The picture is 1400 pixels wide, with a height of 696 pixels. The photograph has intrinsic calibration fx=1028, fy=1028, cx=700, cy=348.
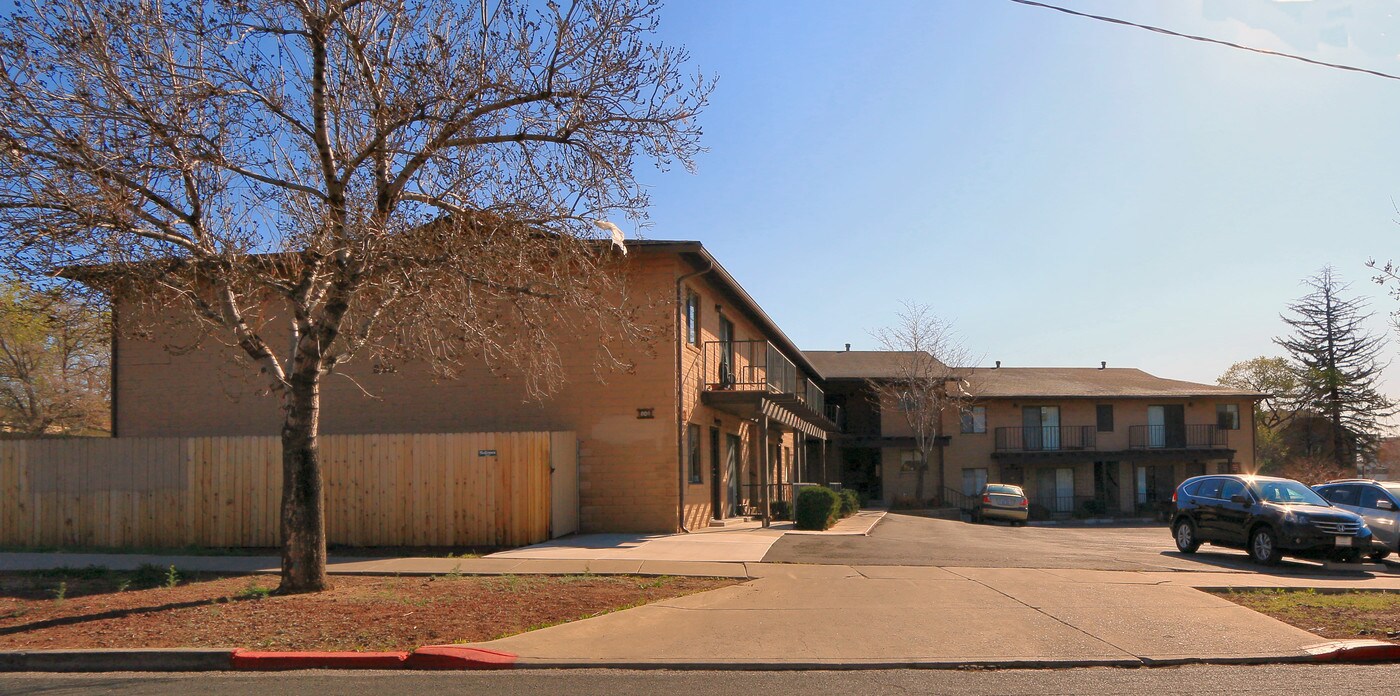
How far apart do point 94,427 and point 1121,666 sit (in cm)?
3618

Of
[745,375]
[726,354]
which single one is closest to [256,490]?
[726,354]

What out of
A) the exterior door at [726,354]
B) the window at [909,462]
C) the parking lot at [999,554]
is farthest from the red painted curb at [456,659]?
the window at [909,462]

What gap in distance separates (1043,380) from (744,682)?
41402mm

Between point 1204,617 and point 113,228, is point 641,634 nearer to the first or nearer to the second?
point 1204,617

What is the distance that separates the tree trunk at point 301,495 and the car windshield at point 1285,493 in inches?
582

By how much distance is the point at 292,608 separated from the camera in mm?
10461

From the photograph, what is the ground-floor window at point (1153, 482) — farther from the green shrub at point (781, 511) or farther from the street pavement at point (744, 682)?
the street pavement at point (744, 682)

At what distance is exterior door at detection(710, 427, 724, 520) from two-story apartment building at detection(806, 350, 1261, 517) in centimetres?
2098

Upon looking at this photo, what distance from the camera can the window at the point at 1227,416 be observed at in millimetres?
44250

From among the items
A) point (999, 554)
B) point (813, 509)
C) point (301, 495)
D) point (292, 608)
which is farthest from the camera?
point (813, 509)

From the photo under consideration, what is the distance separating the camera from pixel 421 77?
36.1 ft

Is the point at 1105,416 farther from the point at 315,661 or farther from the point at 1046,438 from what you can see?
the point at 315,661

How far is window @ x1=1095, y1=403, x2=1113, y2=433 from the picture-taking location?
44.2 metres

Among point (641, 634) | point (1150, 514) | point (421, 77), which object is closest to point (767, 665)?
point (641, 634)
